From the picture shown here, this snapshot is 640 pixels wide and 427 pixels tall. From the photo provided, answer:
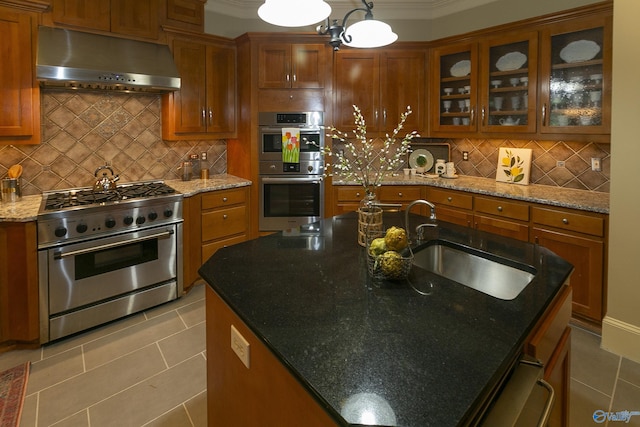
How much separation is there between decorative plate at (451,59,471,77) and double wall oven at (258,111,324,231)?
1457 mm

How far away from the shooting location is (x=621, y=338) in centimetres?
254

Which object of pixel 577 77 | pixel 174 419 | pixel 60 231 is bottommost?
pixel 174 419

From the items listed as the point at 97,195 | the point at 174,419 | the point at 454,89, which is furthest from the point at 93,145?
the point at 454,89

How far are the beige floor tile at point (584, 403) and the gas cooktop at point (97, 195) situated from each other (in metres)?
3.11

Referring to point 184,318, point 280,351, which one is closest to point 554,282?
point 280,351

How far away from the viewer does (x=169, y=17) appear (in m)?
3.50

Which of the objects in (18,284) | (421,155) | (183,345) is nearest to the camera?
(18,284)

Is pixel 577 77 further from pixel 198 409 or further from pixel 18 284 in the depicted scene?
pixel 18 284

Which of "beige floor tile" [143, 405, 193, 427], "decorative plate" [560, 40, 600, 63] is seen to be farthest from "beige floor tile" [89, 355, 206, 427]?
"decorative plate" [560, 40, 600, 63]

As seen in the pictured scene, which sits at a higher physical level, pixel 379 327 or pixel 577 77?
pixel 577 77

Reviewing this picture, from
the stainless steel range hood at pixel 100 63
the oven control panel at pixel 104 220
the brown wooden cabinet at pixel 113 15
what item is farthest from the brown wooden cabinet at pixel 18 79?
the oven control panel at pixel 104 220

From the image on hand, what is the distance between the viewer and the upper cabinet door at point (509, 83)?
3330mm

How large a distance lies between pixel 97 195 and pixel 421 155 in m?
3.32

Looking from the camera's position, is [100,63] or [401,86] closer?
[100,63]
